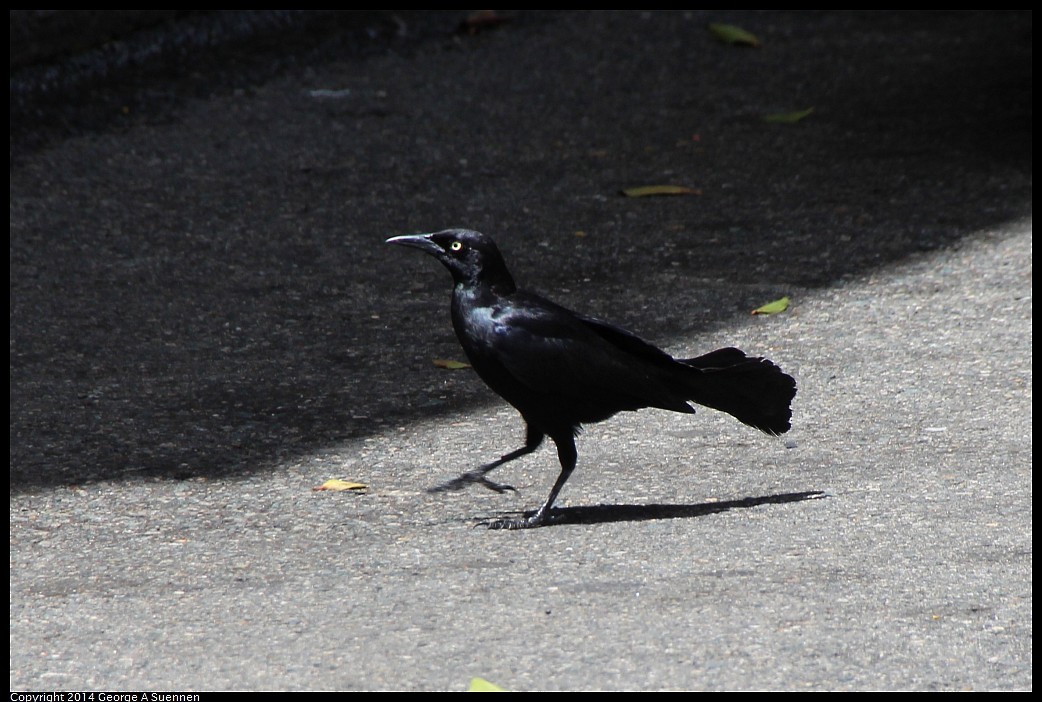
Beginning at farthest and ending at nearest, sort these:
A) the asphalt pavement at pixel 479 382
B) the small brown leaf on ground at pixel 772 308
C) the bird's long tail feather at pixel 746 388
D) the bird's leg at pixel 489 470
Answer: the small brown leaf on ground at pixel 772 308 → the bird's leg at pixel 489 470 → the bird's long tail feather at pixel 746 388 → the asphalt pavement at pixel 479 382

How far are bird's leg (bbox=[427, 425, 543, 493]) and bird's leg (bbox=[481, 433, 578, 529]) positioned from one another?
16 centimetres

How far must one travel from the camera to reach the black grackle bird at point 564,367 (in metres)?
3.84

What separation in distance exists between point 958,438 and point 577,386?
1.22 m

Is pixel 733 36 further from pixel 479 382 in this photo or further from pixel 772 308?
pixel 479 382

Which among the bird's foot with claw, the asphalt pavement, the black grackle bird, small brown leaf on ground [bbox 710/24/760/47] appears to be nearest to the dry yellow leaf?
the asphalt pavement

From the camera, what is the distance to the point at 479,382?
16.1 ft

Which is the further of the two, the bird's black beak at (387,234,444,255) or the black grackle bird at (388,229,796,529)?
the bird's black beak at (387,234,444,255)

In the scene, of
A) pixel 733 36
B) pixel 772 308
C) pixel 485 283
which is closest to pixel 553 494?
pixel 485 283

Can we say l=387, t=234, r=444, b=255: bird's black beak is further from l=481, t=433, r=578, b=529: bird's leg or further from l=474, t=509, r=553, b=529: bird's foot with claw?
l=474, t=509, r=553, b=529: bird's foot with claw

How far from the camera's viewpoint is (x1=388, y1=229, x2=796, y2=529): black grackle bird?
384cm

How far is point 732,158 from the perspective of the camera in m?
7.17

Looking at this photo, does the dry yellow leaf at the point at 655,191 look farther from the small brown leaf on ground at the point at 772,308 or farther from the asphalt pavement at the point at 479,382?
the small brown leaf on ground at the point at 772,308

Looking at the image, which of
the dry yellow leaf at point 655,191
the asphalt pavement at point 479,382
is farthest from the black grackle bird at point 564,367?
the dry yellow leaf at point 655,191

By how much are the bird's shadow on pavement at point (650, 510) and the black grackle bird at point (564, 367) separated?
76 millimetres
